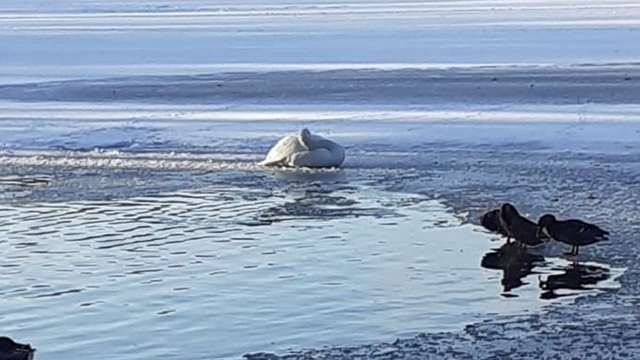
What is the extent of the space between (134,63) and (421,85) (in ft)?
29.1

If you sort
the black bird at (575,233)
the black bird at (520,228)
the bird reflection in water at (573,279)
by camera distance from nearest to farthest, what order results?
the bird reflection in water at (573,279), the black bird at (575,233), the black bird at (520,228)

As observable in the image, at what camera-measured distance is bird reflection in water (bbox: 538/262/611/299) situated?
25.3ft

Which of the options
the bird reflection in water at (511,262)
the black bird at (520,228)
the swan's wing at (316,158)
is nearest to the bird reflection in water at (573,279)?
the bird reflection in water at (511,262)

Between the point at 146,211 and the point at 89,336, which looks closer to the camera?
the point at 89,336

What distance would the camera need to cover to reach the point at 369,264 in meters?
8.40

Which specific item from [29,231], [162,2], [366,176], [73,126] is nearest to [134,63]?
[73,126]

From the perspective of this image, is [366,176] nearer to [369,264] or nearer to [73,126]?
[369,264]

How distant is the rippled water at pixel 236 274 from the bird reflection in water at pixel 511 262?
6cm

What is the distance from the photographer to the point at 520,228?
349 inches

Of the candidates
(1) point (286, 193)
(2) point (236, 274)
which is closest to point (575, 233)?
(2) point (236, 274)

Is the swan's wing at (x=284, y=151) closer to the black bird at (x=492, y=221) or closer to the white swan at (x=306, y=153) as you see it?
the white swan at (x=306, y=153)

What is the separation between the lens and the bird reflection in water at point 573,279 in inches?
303

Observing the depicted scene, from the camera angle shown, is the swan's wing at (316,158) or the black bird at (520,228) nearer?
the black bird at (520,228)

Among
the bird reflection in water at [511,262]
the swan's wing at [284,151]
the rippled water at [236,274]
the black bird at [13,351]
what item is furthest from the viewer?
the swan's wing at [284,151]
